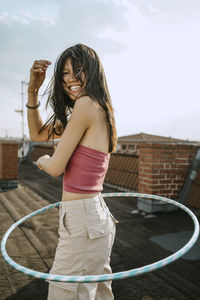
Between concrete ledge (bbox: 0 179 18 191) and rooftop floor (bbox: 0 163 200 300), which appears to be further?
concrete ledge (bbox: 0 179 18 191)

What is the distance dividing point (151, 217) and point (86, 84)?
13.2 ft

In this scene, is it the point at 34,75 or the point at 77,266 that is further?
the point at 34,75

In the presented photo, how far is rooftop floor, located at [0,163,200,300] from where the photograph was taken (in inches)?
99.4

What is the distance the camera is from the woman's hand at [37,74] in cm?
178

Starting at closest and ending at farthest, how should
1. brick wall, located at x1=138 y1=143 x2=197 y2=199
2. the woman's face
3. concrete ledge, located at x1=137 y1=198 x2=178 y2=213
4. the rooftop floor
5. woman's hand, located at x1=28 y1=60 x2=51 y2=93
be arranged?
the woman's face < woman's hand, located at x1=28 y1=60 x2=51 y2=93 < the rooftop floor < concrete ledge, located at x1=137 y1=198 x2=178 y2=213 < brick wall, located at x1=138 y1=143 x2=197 y2=199

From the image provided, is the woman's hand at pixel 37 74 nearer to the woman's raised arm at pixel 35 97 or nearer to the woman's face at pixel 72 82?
the woman's raised arm at pixel 35 97

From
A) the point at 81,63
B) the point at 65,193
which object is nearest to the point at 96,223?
the point at 65,193

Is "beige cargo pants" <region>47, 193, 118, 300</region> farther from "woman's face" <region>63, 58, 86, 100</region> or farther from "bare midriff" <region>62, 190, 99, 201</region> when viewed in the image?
"woman's face" <region>63, 58, 86, 100</region>

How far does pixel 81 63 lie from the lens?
1490 millimetres

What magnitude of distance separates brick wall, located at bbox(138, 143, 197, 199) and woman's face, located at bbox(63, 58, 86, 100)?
3.85 meters

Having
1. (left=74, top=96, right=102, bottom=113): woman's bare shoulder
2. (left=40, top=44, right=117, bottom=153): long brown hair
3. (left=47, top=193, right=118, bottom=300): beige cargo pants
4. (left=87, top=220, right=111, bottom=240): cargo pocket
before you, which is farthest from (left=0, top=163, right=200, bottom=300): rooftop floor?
(left=74, top=96, right=102, bottom=113): woman's bare shoulder

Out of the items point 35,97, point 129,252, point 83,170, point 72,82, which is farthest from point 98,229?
point 129,252

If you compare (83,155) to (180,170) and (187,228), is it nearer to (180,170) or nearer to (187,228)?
(187,228)

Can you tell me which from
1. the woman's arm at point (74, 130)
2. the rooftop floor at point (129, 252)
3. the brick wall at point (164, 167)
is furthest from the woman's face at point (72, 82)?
the brick wall at point (164, 167)
